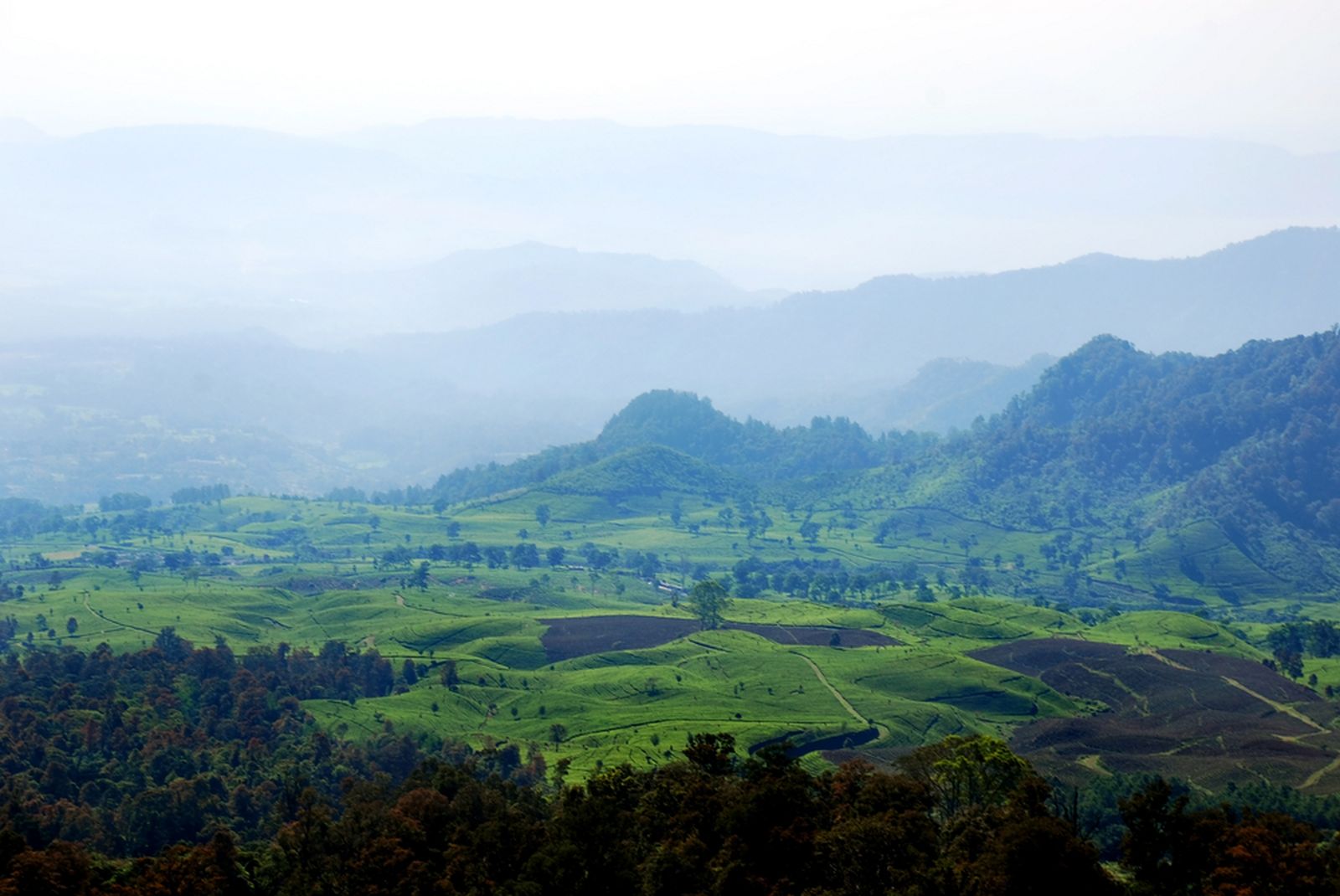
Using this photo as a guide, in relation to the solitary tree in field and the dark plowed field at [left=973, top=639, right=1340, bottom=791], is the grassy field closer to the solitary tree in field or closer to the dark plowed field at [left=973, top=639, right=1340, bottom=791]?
the solitary tree in field

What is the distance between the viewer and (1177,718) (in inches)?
3949

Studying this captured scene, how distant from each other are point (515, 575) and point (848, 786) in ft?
437

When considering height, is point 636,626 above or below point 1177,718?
above

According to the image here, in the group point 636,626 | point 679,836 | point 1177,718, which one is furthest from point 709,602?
point 679,836

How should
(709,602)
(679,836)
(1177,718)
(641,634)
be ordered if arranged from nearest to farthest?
(679,836) < (1177,718) < (641,634) < (709,602)

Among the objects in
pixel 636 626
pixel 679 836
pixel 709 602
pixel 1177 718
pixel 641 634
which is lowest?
pixel 1177 718

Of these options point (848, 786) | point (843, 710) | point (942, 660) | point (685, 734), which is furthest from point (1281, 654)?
point (848, 786)

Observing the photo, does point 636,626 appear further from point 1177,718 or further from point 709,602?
point 1177,718

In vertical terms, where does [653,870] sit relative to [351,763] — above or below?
above

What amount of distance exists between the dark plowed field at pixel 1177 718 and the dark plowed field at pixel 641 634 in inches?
619

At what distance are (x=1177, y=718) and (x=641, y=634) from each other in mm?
57318

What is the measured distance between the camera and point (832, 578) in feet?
599

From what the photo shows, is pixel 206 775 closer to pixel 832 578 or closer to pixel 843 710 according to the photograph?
pixel 843 710

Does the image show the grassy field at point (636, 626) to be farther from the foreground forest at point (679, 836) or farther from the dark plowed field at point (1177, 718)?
the foreground forest at point (679, 836)
